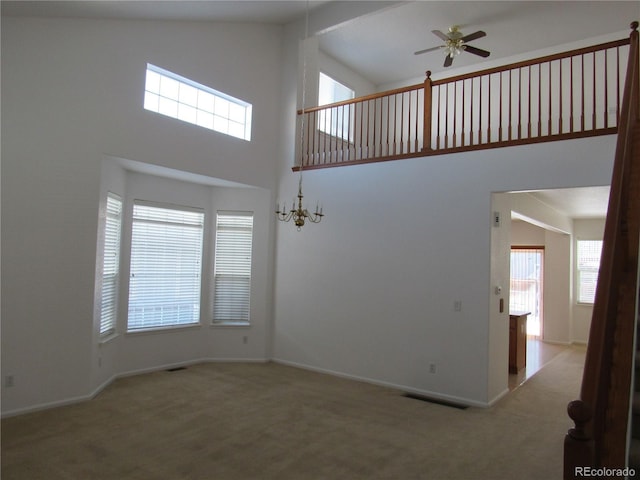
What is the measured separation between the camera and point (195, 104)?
589cm

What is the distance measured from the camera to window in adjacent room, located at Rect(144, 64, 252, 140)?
539 cm

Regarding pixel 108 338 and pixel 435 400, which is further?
pixel 108 338

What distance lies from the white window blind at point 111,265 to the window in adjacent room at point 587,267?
28.4 feet

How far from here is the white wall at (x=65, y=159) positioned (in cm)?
414

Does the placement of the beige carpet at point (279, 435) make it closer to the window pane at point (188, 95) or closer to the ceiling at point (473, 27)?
the window pane at point (188, 95)

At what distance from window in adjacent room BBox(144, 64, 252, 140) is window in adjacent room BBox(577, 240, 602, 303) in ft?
23.6

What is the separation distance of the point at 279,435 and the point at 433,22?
19.9 ft

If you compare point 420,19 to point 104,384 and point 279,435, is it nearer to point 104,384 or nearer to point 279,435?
point 279,435

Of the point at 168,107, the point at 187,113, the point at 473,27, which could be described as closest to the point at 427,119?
the point at 473,27

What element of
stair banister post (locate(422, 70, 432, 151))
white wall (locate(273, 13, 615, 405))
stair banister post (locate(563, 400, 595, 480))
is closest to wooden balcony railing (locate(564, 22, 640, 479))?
stair banister post (locate(563, 400, 595, 480))

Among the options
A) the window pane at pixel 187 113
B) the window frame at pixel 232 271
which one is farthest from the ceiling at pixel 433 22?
the window frame at pixel 232 271

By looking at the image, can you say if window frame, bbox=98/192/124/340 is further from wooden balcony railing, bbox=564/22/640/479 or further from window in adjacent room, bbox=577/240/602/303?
window in adjacent room, bbox=577/240/602/303

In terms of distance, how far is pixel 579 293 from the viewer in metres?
9.10

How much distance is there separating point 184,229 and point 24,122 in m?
2.51
